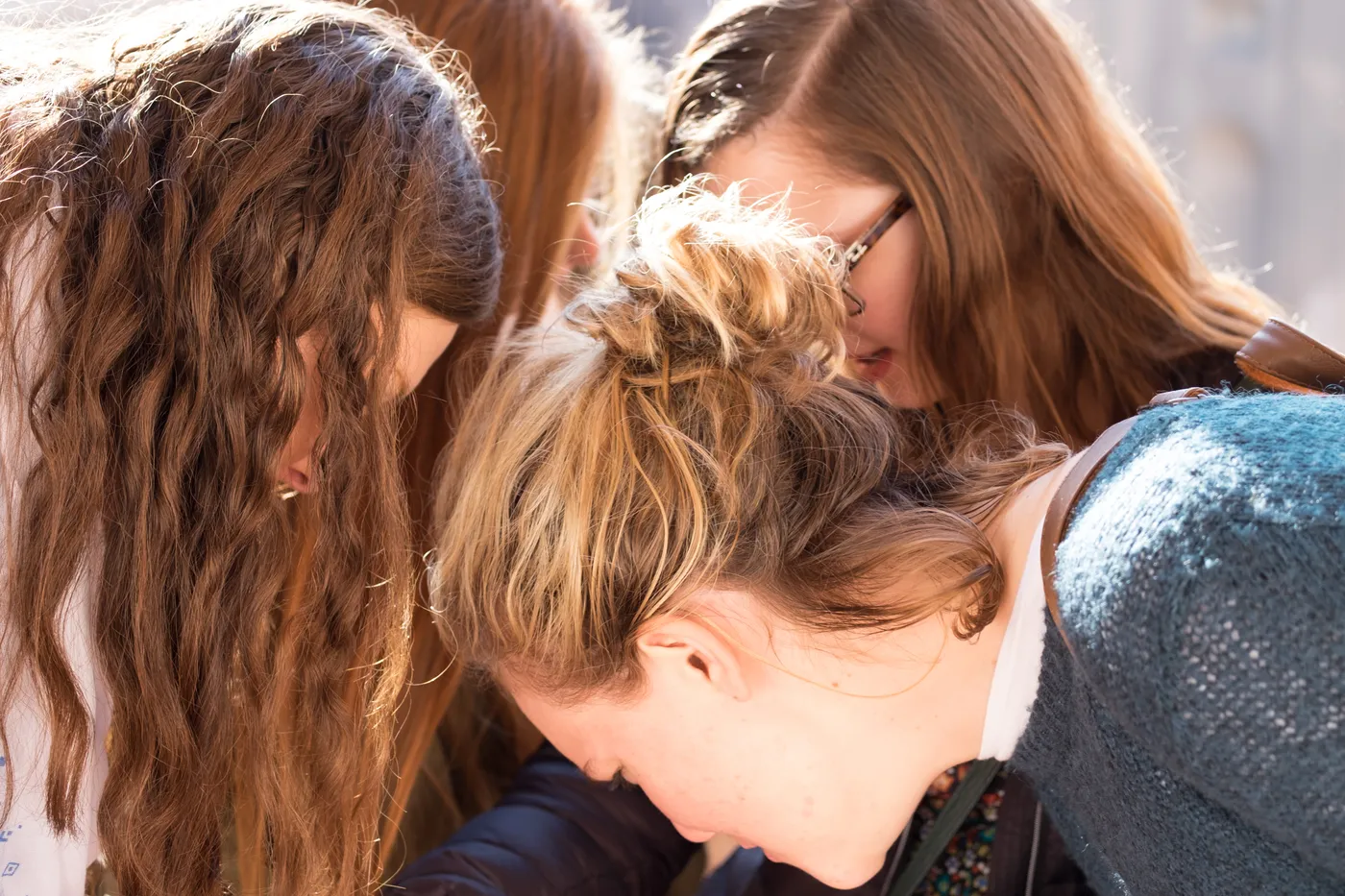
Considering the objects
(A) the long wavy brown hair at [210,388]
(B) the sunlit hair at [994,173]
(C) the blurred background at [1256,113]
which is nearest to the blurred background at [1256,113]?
(C) the blurred background at [1256,113]

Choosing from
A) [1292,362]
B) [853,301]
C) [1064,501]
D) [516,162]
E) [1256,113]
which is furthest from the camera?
[1256,113]

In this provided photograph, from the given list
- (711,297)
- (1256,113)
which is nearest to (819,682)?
(711,297)

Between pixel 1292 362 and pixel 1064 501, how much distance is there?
0.86 ft

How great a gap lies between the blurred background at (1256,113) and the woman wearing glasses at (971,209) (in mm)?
961

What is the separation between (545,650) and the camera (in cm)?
95

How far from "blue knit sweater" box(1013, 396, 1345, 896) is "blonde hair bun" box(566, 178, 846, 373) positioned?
271 millimetres

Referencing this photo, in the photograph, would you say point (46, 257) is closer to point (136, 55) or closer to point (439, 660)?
point (136, 55)

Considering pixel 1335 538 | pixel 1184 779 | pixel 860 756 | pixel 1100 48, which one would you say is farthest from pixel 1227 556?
pixel 1100 48

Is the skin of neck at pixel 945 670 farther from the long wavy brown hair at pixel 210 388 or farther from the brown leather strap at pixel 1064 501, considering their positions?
the long wavy brown hair at pixel 210 388

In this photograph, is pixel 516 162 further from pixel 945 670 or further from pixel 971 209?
pixel 945 670

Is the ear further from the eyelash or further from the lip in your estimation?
the lip

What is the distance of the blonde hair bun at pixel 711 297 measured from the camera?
35.5 inches

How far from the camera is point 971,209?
1255mm

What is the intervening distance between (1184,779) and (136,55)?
0.95m
